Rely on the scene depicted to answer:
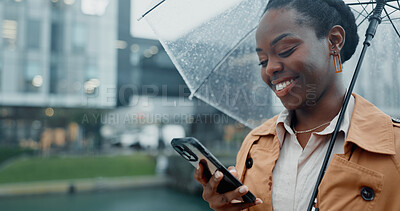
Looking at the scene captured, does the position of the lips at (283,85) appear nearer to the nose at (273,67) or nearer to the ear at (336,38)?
the nose at (273,67)

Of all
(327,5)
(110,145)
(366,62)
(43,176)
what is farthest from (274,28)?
(110,145)

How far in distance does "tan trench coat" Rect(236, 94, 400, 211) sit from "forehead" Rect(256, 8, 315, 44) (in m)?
0.37

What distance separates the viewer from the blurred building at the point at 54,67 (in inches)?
664

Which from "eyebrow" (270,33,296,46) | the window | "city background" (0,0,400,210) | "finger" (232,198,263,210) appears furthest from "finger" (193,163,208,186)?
the window

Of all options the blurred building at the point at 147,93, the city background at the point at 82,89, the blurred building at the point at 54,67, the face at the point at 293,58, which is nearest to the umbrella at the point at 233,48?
the face at the point at 293,58

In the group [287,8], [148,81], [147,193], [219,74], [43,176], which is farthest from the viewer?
[148,81]

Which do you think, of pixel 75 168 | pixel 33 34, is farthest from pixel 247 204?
A: pixel 33 34

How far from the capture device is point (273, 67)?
4.36 ft

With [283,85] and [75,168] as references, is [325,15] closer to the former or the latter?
[283,85]

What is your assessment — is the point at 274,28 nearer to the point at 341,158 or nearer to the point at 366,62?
the point at 341,158

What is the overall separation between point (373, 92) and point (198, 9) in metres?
0.99

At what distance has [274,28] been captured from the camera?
1.33 m

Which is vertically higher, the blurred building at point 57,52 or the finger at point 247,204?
the blurred building at point 57,52

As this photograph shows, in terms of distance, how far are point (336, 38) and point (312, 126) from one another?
36 cm
